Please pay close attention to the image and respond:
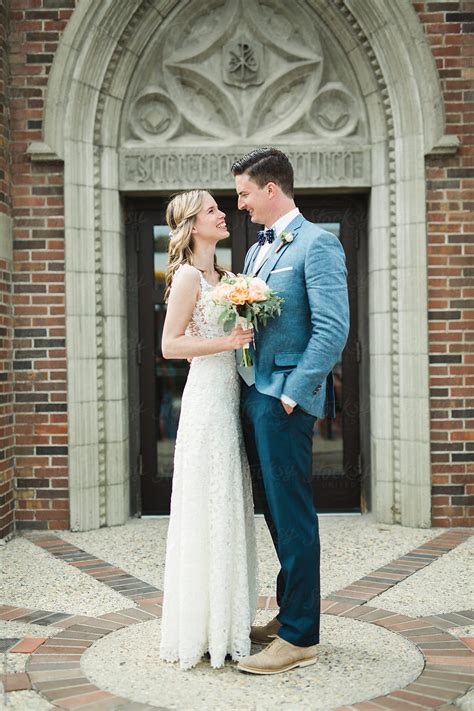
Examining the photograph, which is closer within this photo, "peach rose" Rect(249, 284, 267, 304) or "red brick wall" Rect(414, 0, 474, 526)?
"peach rose" Rect(249, 284, 267, 304)

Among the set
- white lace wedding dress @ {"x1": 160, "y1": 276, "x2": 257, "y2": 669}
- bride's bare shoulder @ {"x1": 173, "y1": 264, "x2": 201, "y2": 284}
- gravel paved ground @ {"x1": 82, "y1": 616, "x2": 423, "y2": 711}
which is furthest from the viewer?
bride's bare shoulder @ {"x1": 173, "y1": 264, "x2": 201, "y2": 284}

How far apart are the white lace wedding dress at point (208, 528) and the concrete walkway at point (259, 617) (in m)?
0.15

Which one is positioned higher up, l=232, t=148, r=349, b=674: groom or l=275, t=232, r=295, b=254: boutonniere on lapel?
l=275, t=232, r=295, b=254: boutonniere on lapel

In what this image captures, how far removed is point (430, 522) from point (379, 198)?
2.53 meters

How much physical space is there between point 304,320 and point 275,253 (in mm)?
336

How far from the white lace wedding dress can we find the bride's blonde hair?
20 cm

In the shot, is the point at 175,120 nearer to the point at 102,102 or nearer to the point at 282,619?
the point at 102,102

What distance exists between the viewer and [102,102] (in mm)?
6355

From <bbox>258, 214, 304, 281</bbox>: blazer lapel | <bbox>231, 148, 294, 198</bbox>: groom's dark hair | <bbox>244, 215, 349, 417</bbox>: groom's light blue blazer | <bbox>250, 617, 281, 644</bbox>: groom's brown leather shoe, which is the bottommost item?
<bbox>250, 617, 281, 644</bbox>: groom's brown leather shoe

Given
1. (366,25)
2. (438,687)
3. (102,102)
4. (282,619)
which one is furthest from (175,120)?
(438,687)

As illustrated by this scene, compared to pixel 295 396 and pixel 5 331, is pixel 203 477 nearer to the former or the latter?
pixel 295 396

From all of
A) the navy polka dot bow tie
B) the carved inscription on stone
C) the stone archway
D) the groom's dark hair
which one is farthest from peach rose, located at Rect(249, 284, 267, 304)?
the carved inscription on stone

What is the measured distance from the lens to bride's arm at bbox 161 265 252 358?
3516 millimetres

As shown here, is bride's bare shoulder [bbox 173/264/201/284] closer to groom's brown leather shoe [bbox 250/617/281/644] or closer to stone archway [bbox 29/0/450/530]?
groom's brown leather shoe [bbox 250/617/281/644]
